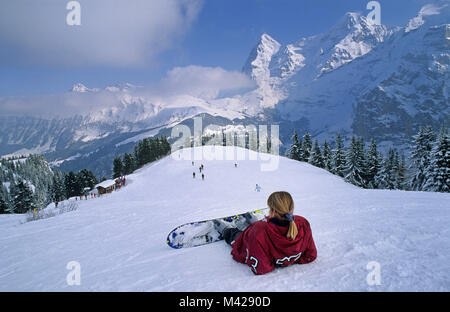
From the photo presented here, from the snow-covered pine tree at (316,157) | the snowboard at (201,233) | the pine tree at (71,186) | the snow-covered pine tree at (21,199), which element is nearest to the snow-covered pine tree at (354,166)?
the snow-covered pine tree at (316,157)

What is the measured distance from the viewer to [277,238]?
3623 mm

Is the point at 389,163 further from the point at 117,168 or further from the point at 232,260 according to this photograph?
the point at 117,168

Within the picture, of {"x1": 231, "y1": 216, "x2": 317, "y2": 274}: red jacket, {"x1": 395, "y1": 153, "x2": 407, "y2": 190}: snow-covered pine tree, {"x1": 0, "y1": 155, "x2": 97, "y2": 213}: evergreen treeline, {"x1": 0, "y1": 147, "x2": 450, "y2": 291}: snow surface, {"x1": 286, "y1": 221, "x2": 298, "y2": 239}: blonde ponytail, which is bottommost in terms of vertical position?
{"x1": 0, "y1": 155, "x2": 97, "y2": 213}: evergreen treeline

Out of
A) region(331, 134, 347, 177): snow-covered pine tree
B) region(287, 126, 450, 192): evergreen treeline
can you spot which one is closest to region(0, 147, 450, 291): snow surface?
region(287, 126, 450, 192): evergreen treeline

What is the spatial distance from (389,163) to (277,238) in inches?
1695

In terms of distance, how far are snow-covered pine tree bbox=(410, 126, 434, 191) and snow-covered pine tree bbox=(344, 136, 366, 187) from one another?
7.12 m

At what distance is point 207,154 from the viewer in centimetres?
4994

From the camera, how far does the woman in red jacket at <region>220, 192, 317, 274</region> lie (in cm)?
361

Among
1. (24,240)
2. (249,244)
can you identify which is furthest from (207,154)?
(249,244)

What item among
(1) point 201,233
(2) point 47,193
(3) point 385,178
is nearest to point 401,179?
(3) point 385,178

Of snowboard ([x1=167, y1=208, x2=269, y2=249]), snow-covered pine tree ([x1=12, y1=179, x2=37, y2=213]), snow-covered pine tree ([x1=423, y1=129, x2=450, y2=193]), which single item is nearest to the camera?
snowboard ([x1=167, y1=208, x2=269, y2=249])

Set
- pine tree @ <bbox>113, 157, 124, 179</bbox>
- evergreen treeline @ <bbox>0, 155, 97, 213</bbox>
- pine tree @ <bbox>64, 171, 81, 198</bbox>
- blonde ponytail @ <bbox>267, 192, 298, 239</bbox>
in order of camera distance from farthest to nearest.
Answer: pine tree @ <bbox>113, 157, 124, 179</bbox> → pine tree @ <bbox>64, 171, 81, 198</bbox> → evergreen treeline @ <bbox>0, 155, 97, 213</bbox> → blonde ponytail @ <bbox>267, 192, 298, 239</bbox>

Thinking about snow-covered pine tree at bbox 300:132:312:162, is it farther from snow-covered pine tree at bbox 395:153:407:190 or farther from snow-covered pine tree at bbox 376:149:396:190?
snow-covered pine tree at bbox 395:153:407:190

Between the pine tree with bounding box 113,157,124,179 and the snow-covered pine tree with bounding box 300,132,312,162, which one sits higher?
the snow-covered pine tree with bounding box 300,132,312,162
